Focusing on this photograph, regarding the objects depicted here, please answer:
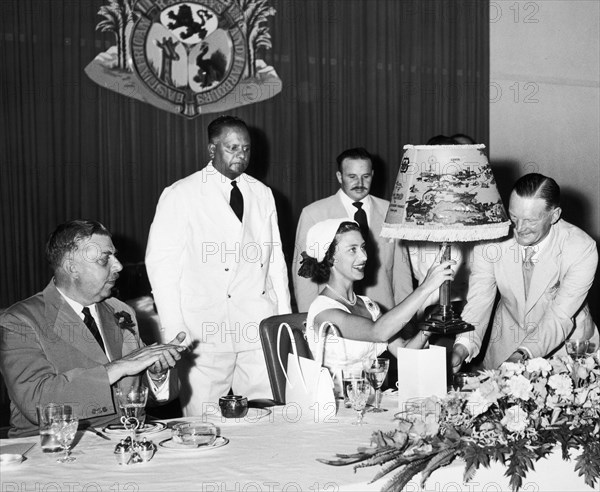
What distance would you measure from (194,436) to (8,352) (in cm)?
70

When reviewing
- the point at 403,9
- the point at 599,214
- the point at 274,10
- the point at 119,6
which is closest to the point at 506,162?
the point at 599,214

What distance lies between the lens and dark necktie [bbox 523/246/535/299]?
3213 mm

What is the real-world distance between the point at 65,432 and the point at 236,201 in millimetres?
1953

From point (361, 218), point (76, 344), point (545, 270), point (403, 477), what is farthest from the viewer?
point (361, 218)

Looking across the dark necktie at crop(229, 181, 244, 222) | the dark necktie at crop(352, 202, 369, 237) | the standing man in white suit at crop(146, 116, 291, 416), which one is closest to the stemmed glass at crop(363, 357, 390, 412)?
the standing man in white suit at crop(146, 116, 291, 416)

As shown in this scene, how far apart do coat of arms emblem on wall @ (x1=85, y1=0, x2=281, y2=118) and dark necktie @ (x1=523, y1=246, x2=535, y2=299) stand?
282 centimetres

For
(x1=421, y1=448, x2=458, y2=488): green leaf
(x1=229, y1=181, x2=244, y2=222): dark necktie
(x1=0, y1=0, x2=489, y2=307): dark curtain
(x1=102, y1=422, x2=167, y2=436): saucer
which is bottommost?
(x1=102, y1=422, x2=167, y2=436): saucer

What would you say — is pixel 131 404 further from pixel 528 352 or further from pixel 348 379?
pixel 528 352

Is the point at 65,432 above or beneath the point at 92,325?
beneath

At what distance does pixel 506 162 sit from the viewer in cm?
684

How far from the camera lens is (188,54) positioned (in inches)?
214

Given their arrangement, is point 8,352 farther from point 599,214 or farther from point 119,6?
point 599,214

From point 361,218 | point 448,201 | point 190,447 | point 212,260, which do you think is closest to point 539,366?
point 448,201

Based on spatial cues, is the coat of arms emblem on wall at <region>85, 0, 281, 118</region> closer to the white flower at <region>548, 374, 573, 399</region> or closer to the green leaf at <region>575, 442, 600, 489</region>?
the white flower at <region>548, 374, 573, 399</region>
